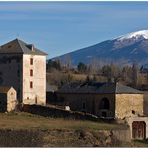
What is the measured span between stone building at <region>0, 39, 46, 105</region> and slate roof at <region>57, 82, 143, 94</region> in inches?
103

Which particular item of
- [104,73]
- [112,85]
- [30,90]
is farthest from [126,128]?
[104,73]

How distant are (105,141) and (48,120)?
8614 mm

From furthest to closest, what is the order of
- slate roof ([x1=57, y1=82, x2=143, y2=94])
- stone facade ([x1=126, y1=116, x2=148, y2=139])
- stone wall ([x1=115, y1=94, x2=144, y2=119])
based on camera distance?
slate roof ([x1=57, y1=82, x2=143, y2=94])
stone wall ([x1=115, y1=94, x2=144, y2=119])
stone facade ([x1=126, y1=116, x2=148, y2=139])

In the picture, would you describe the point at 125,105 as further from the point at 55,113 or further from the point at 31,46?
the point at 31,46

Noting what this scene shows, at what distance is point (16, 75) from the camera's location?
68.5m

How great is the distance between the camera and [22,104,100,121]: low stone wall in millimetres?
58688

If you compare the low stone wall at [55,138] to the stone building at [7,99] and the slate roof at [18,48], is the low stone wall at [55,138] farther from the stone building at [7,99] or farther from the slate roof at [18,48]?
the slate roof at [18,48]

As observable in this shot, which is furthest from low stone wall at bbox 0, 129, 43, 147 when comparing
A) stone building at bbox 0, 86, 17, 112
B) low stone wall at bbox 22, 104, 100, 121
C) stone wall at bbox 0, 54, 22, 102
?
stone wall at bbox 0, 54, 22, 102

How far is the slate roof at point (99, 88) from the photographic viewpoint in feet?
213

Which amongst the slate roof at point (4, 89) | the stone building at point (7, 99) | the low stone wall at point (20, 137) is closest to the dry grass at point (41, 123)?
the low stone wall at point (20, 137)

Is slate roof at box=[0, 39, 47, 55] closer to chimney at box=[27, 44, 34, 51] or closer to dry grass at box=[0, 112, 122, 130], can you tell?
chimney at box=[27, 44, 34, 51]

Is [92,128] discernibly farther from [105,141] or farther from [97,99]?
[97,99]

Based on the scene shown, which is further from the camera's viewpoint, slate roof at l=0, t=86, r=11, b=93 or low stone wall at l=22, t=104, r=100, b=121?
slate roof at l=0, t=86, r=11, b=93

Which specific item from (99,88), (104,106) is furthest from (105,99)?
(99,88)
